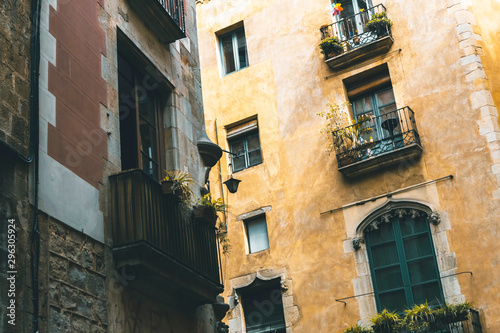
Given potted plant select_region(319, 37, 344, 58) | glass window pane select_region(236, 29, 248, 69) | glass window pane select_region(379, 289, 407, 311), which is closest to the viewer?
glass window pane select_region(379, 289, 407, 311)

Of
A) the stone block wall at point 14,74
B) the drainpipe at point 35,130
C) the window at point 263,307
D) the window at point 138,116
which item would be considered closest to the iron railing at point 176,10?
the window at point 138,116

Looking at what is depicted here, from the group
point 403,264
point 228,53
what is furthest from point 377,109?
point 228,53

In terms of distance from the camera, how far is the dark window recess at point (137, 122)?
9852 mm

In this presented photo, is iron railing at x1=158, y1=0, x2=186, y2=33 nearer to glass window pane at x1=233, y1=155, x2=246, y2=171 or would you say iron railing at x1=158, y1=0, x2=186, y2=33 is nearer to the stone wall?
the stone wall

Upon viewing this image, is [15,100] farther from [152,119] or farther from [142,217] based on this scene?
[152,119]

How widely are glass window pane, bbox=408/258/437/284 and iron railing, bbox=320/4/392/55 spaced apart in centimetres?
656

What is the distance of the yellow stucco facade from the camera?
678 inches

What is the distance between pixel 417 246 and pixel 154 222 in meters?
10.7

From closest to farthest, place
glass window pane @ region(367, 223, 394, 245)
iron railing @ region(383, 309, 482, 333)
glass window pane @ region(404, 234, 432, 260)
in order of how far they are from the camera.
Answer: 1. iron railing @ region(383, 309, 482, 333)
2. glass window pane @ region(404, 234, 432, 260)
3. glass window pane @ region(367, 223, 394, 245)

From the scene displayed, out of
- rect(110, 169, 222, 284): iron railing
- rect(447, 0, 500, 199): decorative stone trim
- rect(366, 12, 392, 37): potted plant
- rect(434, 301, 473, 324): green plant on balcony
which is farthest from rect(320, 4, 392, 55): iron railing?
rect(110, 169, 222, 284): iron railing

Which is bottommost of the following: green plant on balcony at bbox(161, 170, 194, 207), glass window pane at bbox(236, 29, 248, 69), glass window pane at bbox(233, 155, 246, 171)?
green plant on balcony at bbox(161, 170, 194, 207)

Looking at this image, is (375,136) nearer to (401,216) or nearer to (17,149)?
(401,216)

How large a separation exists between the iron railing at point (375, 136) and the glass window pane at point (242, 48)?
195 inches

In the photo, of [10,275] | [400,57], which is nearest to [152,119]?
[10,275]
